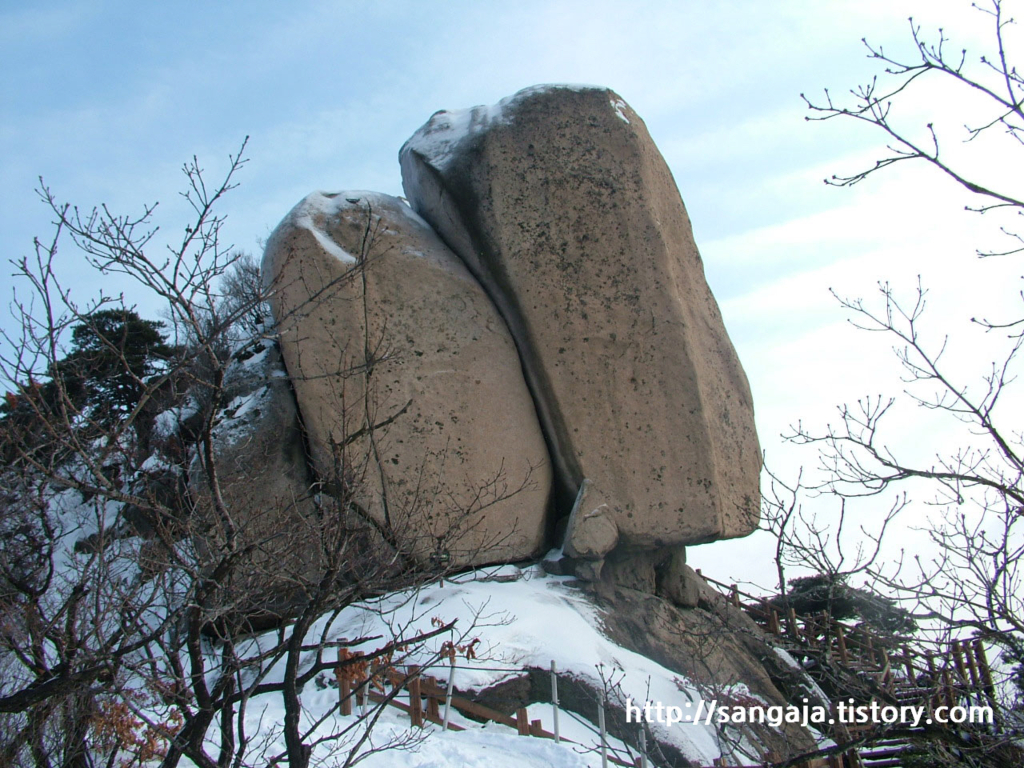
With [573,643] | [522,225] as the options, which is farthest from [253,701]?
[522,225]

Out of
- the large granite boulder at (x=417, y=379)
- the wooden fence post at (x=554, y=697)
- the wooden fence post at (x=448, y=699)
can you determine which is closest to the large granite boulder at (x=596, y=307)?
the large granite boulder at (x=417, y=379)

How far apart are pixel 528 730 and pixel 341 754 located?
154 centimetres

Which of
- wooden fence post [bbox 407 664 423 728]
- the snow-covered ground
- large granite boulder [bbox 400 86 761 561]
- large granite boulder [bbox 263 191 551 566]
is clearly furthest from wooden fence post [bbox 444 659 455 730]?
large granite boulder [bbox 400 86 761 561]

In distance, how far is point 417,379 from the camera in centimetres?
897

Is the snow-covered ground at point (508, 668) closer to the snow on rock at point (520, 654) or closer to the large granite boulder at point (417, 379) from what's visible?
the snow on rock at point (520, 654)

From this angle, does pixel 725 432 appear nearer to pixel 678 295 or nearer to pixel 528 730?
pixel 678 295

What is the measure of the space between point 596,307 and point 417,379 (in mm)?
2235

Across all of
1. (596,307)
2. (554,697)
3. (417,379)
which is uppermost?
(596,307)

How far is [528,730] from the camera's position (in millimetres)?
7004

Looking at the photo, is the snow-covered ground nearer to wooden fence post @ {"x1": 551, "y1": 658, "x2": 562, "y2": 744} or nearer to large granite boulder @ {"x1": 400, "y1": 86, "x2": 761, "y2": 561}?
wooden fence post @ {"x1": 551, "y1": 658, "x2": 562, "y2": 744}

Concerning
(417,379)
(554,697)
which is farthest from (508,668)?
(417,379)

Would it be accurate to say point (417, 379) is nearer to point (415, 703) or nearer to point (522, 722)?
point (415, 703)

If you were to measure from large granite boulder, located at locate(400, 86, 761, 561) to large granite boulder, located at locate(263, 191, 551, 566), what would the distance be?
16.9 inches

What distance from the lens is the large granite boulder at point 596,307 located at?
30.6 feet
